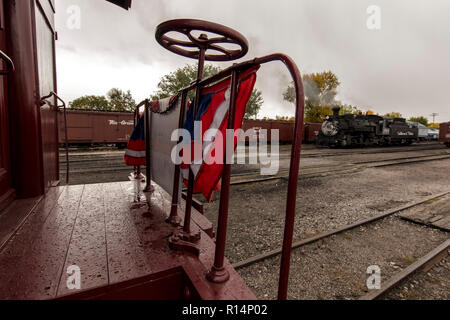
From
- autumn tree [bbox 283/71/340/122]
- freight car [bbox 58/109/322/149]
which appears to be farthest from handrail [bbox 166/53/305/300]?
autumn tree [bbox 283/71/340/122]

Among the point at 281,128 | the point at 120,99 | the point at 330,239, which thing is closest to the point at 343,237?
the point at 330,239

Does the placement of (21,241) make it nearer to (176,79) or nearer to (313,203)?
(313,203)

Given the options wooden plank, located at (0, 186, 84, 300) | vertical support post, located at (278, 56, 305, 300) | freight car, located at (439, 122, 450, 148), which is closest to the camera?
vertical support post, located at (278, 56, 305, 300)

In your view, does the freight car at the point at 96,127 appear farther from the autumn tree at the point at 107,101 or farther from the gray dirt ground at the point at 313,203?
the autumn tree at the point at 107,101

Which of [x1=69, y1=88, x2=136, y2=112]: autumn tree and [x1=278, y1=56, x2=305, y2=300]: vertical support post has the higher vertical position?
[x1=69, y1=88, x2=136, y2=112]: autumn tree

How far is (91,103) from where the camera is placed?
52.9m

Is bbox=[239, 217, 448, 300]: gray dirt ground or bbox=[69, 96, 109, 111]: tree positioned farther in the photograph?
bbox=[69, 96, 109, 111]: tree

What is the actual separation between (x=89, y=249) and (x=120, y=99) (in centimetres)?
5785

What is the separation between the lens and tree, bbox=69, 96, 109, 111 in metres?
52.7

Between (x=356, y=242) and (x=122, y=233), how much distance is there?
301cm

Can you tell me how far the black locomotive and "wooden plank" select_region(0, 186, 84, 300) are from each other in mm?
19347

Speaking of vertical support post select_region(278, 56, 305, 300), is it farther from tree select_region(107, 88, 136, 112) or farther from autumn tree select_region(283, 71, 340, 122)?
tree select_region(107, 88, 136, 112)

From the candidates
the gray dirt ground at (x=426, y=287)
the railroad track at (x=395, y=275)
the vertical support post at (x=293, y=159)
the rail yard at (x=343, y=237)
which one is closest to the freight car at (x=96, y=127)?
the rail yard at (x=343, y=237)
